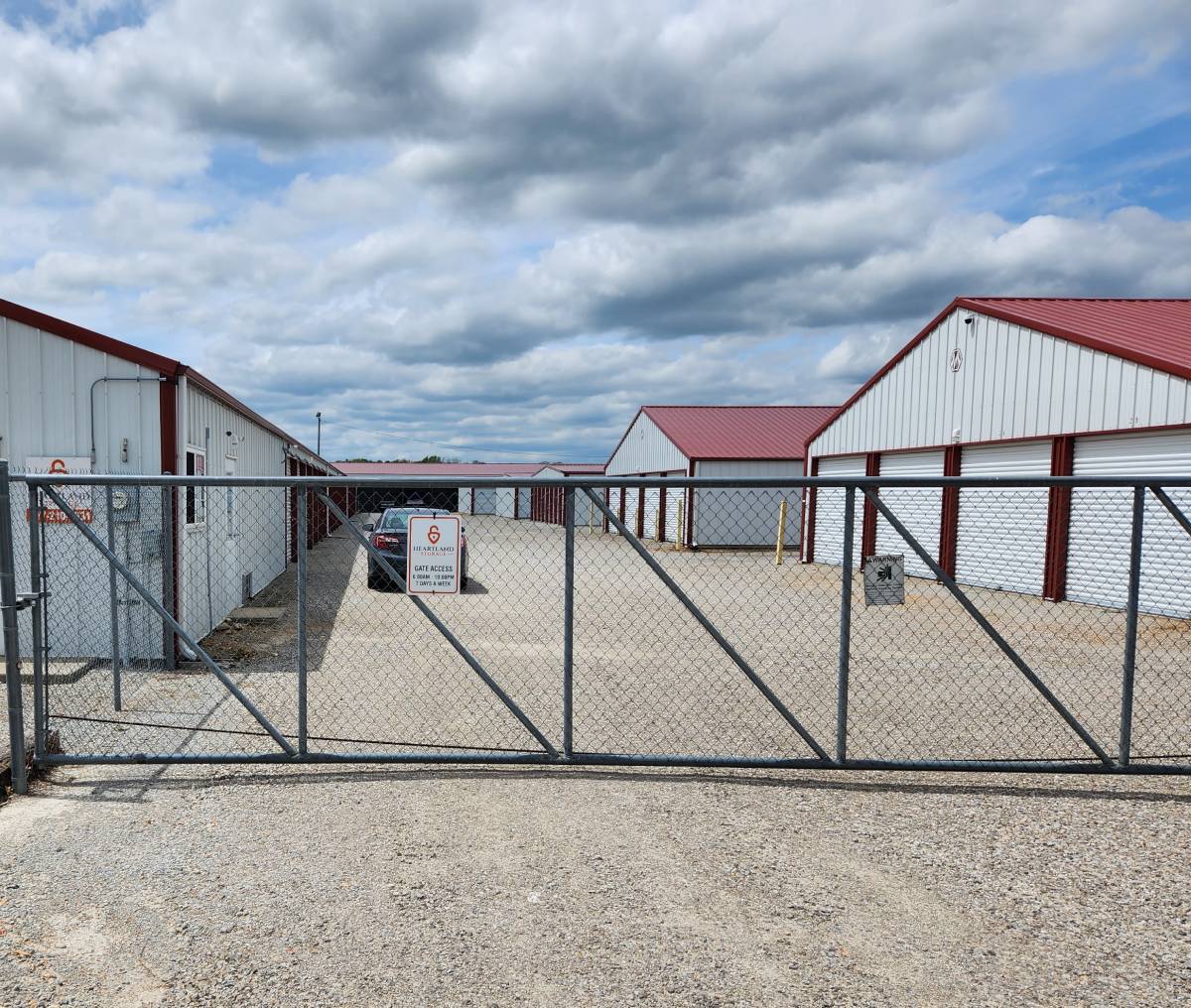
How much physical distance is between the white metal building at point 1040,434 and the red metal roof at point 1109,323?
3 centimetres

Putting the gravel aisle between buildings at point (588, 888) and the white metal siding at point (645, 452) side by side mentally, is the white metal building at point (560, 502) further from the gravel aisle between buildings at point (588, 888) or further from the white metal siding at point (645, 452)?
the gravel aisle between buildings at point (588, 888)

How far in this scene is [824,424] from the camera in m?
21.2

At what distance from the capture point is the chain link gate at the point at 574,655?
4.90 meters

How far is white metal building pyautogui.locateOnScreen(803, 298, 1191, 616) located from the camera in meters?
11.5

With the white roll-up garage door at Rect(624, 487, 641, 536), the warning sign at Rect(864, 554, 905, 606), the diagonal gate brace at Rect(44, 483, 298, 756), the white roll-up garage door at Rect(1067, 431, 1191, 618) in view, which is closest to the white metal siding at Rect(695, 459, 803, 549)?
the white roll-up garage door at Rect(624, 487, 641, 536)

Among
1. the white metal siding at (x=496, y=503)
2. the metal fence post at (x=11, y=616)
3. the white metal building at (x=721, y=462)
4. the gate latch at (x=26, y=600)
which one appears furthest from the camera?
the white metal siding at (x=496, y=503)

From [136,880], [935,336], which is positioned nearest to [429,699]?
[136,880]

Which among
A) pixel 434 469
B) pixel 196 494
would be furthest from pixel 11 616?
pixel 434 469

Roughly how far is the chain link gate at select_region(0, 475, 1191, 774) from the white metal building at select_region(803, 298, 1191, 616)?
0.45 feet

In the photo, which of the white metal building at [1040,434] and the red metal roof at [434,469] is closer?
the white metal building at [1040,434]

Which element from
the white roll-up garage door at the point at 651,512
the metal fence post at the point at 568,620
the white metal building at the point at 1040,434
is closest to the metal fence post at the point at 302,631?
the metal fence post at the point at 568,620

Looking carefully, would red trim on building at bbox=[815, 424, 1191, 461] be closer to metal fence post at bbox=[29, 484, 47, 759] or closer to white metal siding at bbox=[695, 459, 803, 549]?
white metal siding at bbox=[695, 459, 803, 549]

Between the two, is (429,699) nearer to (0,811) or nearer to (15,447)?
(0,811)

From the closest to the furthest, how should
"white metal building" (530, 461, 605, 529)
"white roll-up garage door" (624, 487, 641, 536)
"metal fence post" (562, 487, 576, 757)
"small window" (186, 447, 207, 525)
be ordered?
1. "metal fence post" (562, 487, 576, 757)
2. "small window" (186, 447, 207, 525)
3. "white roll-up garage door" (624, 487, 641, 536)
4. "white metal building" (530, 461, 605, 529)
